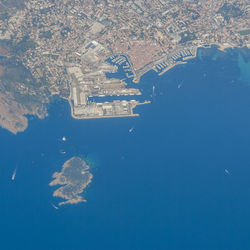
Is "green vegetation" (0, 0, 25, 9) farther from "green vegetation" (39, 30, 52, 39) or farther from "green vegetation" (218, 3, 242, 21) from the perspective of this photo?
"green vegetation" (218, 3, 242, 21)

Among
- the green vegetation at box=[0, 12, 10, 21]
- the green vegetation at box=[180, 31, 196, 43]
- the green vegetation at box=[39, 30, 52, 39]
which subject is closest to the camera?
the green vegetation at box=[39, 30, 52, 39]

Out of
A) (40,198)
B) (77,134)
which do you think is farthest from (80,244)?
(77,134)

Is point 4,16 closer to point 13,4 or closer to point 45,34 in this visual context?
point 13,4

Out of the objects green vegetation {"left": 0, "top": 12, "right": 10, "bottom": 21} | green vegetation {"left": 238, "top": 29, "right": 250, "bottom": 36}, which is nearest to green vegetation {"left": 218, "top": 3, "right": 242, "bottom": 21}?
green vegetation {"left": 238, "top": 29, "right": 250, "bottom": 36}

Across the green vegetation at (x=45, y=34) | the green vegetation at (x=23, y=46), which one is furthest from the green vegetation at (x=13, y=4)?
the green vegetation at (x=23, y=46)

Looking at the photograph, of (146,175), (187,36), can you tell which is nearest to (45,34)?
(187,36)

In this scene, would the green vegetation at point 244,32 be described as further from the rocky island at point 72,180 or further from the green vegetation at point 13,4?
the green vegetation at point 13,4
